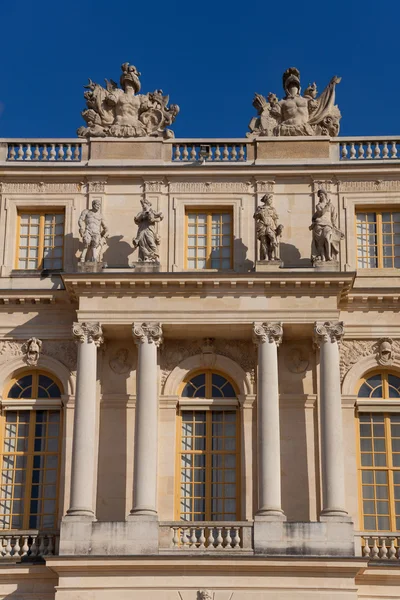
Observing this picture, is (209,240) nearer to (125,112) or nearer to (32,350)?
(125,112)

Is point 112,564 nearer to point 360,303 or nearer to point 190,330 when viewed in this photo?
point 190,330

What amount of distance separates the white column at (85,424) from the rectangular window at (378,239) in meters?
7.01

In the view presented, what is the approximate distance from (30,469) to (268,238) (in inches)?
309

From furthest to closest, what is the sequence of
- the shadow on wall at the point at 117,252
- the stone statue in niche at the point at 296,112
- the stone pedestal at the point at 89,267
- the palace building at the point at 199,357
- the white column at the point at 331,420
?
1. the stone statue in niche at the point at 296,112
2. the shadow on wall at the point at 117,252
3. the stone pedestal at the point at 89,267
4. the white column at the point at 331,420
5. the palace building at the point at 199,357

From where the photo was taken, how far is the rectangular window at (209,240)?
3384 cm

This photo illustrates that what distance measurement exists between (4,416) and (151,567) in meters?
5.83

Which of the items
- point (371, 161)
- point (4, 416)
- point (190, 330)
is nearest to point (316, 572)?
point (190, 330)

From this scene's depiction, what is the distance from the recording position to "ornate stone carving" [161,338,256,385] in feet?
107

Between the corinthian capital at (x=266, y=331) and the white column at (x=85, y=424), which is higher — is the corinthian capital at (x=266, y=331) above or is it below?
above

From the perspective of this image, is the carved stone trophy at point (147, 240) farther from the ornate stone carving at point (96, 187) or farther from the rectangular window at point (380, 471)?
the rectangular window at point (380, 471)

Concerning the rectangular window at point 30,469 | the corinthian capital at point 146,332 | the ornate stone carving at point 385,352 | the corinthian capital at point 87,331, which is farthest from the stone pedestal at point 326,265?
the rectangular window at point 30,469

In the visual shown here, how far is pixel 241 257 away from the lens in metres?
33.5

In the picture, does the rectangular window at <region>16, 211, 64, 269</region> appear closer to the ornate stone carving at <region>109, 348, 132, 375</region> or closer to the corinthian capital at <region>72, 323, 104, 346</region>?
the corinthian capital at <region>72, 323, 104, 346</region>

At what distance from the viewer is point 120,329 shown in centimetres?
3198
